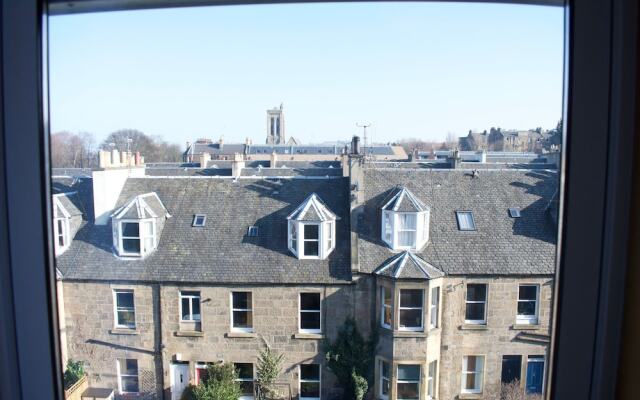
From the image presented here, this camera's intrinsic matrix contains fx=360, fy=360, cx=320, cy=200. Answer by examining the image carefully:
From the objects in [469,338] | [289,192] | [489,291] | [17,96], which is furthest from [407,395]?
[17,96]

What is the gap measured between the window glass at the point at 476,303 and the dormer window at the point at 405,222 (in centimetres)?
29

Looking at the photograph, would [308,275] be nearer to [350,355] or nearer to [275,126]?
[350,355]

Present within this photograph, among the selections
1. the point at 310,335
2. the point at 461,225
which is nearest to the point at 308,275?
the point at 310,335

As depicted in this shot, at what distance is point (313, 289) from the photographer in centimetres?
178

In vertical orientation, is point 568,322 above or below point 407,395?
above

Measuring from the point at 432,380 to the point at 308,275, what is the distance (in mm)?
731

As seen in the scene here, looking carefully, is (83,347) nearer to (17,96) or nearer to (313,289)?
(17,96)

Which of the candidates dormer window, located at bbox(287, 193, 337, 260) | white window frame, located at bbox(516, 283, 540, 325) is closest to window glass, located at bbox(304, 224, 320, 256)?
dormer window, located at bbox(287, 193, 337, 260)

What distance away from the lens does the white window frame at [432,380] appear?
1443 mm

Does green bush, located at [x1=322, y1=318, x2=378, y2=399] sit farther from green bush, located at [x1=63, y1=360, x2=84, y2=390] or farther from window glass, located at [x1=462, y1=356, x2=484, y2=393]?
green bush, located at [x1=63, y1=360, x2=84, y2=390]

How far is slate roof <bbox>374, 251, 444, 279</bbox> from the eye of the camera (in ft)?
5.65

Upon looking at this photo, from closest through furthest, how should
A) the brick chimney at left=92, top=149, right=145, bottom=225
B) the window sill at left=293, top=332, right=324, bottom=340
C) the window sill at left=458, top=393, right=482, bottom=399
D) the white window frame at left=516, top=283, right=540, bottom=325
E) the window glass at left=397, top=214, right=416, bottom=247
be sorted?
the white window frame at left=516, top=283, right=540, bottom=325 < the brick chimney at left=92, top=149, right=145, bottom=225 < the window sill at left=458, top=393, right=482, bottom=399 < the window glass at left=397, top=214, right=416, bottom=247 < the window sill at left=293, top=332, right=324, bottom=340

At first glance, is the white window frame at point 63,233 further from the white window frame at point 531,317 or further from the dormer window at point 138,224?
the white window frame at point 531,317

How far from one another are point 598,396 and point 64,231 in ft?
3.60
